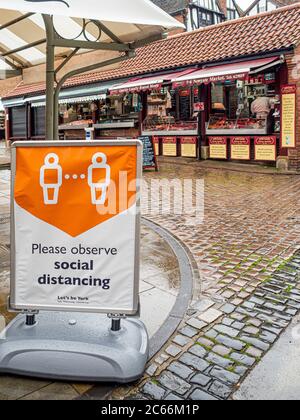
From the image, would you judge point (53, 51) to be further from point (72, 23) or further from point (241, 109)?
point (241, 109)

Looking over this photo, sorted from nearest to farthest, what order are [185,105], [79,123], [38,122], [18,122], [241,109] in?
[241,109]
[185,105]
[79,123]
[38,122]
[18,122]

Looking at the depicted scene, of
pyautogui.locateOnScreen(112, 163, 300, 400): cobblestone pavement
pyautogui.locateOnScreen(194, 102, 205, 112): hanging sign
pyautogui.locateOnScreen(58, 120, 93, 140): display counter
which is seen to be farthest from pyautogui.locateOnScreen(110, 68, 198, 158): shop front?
pyautogui.locateOnScreen(112, 163, 300, 400): cobblestone pavement

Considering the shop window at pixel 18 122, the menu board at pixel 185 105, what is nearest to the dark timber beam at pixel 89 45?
the menu board at pixel 185 105

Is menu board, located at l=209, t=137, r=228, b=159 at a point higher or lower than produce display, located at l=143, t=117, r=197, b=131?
lower

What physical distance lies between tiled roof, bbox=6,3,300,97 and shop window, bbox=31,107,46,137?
450 cm

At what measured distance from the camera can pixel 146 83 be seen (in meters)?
14.2

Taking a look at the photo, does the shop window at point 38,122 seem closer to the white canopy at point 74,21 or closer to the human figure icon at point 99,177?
the white canopy at point 74,21

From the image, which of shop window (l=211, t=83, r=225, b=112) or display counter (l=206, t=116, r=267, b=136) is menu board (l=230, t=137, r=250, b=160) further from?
shop window (l=211, t=83, r=225, b=112)

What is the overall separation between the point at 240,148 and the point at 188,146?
2.14 metres

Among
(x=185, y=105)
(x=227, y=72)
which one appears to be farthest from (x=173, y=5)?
(x=227, y=72)

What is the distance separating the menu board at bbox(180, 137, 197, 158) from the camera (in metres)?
14.3

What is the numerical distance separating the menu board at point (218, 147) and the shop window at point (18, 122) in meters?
12.5

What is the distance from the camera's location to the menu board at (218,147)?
13570 millimetres
